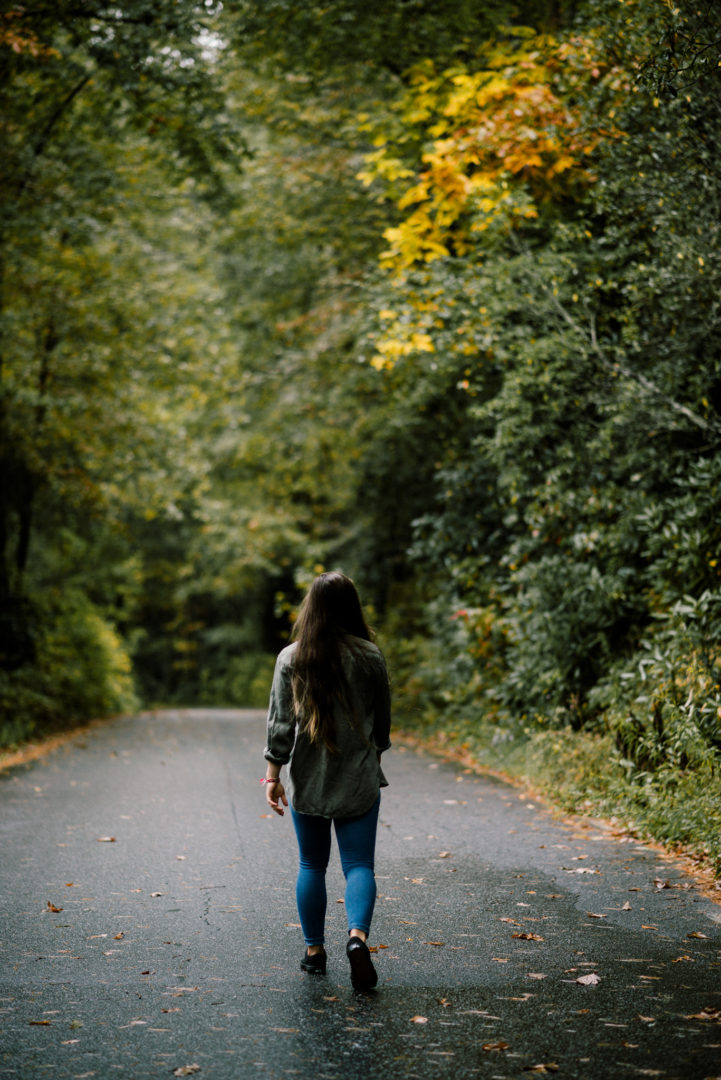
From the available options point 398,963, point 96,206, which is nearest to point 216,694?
point 96,206

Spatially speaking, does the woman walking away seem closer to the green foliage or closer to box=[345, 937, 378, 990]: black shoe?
box=[345, 937, 378, 990]: black shoe

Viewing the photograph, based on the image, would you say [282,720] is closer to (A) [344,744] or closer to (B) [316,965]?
(A) [344,744]

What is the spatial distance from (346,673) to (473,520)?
33.0 feet

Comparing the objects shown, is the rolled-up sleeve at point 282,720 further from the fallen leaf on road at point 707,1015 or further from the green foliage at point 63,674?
the green foliage at point 63,674

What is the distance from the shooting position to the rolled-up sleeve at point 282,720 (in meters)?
4.96

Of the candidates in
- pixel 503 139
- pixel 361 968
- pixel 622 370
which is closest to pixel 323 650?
pixel 361 968

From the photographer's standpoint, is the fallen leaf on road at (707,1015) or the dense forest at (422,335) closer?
the fallen leaf on road at (707,1015)

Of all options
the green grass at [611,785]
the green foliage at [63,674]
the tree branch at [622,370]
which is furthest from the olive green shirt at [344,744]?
the green foliage at [63,674]

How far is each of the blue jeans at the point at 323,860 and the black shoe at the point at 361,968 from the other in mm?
233

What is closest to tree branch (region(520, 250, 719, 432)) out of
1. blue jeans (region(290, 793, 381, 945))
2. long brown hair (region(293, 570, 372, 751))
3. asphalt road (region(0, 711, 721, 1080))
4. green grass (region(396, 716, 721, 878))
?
green grass (region(396, 716, 721, 878))

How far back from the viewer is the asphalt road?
3.97m

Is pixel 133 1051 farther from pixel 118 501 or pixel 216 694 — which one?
pixel 216 694

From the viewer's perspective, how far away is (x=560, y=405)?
34.5ft

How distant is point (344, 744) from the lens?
491 cm
